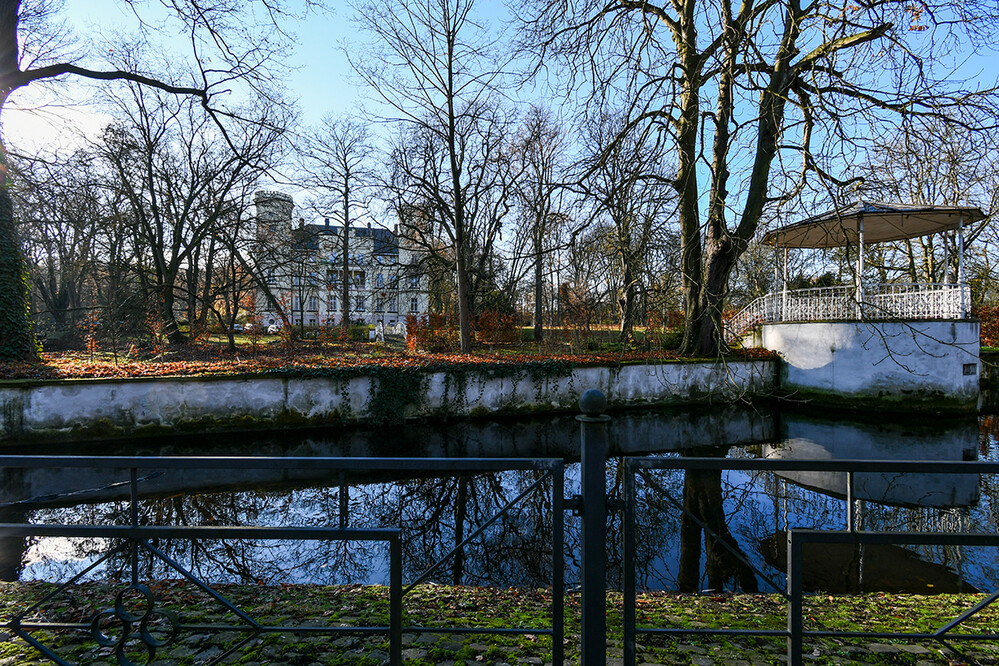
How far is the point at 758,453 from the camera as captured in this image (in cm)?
954

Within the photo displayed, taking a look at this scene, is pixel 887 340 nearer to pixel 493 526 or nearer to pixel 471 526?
pixel 493 526

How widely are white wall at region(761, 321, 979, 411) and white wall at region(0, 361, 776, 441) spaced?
2532 millimetres

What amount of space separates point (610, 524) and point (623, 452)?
4321 mm

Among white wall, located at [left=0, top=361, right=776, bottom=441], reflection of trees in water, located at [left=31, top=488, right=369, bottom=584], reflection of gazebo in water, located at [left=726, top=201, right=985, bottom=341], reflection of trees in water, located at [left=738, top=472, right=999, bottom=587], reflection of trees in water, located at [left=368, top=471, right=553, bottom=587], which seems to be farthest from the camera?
reflection of gazebo in water, located at [left=726, top=201, right=985, bottom=341]

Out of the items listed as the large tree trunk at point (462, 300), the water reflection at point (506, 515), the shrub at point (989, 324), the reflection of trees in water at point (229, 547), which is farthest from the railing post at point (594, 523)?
the shrub at point (989, 324)

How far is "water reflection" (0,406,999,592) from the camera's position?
4.61 m

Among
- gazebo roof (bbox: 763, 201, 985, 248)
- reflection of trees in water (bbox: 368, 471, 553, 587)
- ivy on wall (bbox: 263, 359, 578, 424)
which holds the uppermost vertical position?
gazebo roof (bbox: 763, 201, 985, 248)

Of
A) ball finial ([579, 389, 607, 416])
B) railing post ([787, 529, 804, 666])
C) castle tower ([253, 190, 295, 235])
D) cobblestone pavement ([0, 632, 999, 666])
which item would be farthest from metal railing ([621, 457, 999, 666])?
castle tower ([253, 190, 295, 235])

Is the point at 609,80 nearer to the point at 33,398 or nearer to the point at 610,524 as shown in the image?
the point at 610,524

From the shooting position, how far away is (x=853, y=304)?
15539mm

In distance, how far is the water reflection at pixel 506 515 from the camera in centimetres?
461

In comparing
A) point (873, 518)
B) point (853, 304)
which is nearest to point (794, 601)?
point (873, 518)

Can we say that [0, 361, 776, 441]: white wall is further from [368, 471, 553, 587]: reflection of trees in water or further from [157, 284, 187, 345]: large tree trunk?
[157, 284, 187, 345]: large tree trunk

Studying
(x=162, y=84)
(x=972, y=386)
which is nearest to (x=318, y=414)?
(x=162, y=84)
